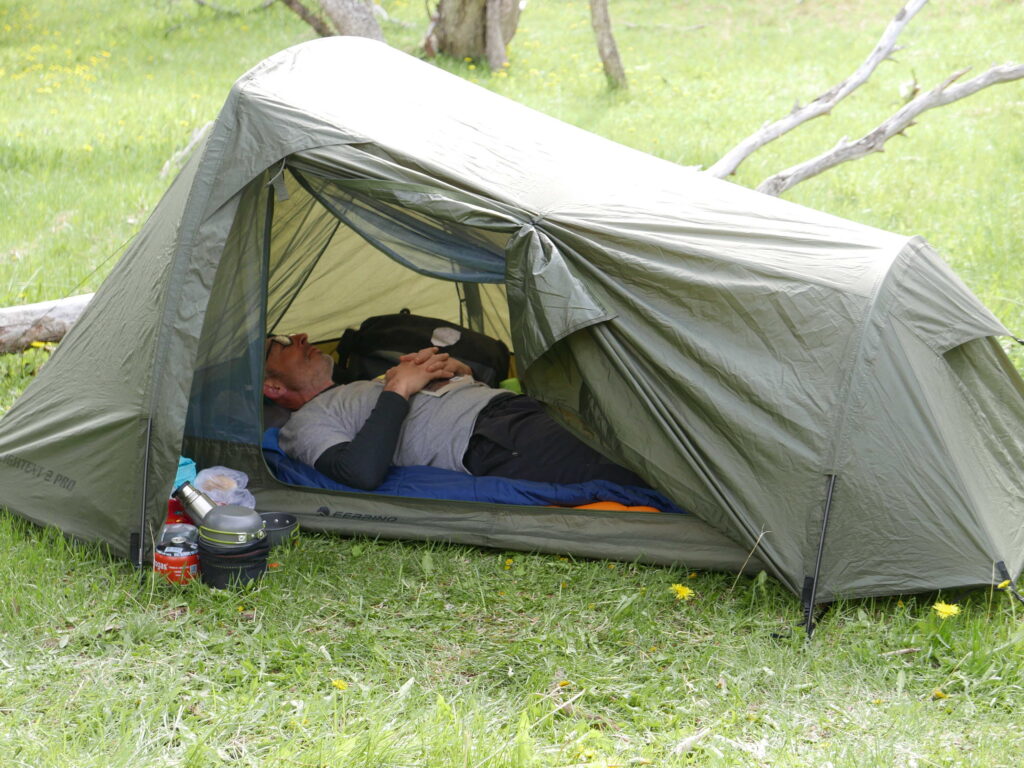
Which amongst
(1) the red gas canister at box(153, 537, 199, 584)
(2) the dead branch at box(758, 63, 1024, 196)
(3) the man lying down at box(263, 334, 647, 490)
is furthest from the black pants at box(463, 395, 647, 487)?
(2) the dead branch at box(758, 63, 1024, 196)

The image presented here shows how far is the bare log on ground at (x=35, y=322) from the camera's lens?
5.14 meters

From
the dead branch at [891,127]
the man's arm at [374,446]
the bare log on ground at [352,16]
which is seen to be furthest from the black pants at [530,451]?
the bare log on ground at [352,16]

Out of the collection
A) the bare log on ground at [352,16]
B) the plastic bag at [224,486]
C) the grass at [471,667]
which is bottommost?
the grass at [471,667]

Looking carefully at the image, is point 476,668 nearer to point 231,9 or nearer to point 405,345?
point 405,345

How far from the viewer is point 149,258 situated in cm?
367

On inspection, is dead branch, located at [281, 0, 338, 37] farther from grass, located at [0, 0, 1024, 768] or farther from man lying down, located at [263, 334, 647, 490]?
man lying down, located at [263, 334, 647, 490]

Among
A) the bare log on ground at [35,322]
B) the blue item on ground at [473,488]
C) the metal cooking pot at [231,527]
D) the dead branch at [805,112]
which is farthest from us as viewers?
the dead branch at [805,112]

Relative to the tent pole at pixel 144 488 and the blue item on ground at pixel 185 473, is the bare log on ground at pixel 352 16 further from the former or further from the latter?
the tent pole at pixel 144 488

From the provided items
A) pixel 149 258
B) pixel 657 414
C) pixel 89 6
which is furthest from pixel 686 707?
pixel 89 6

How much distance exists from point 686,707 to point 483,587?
897 millimetres

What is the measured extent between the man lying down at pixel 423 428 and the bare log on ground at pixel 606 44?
7.32m

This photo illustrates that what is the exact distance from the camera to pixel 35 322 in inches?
205

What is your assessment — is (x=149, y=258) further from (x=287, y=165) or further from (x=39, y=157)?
(x=39, y=157)

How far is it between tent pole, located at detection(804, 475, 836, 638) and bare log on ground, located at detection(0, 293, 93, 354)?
3.70 meters
